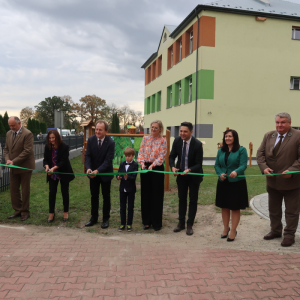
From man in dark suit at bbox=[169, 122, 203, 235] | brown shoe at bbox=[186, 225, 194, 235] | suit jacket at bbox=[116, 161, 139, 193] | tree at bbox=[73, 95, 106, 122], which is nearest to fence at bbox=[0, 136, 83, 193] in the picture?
suit jacket at bbox=[116, 161, 139, 193]

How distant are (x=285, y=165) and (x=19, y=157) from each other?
4.74m

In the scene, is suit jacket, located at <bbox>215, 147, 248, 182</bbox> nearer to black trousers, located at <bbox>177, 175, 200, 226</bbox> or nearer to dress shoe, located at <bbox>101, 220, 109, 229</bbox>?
black trousers, located at <bbox>177, 175, 200, 226</bbox>

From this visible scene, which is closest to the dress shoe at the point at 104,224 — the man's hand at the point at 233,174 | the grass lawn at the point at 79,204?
the grass lawn at the point at 79,204

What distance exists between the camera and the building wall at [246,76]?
1988 cm

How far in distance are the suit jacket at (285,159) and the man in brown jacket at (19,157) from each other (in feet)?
14.3

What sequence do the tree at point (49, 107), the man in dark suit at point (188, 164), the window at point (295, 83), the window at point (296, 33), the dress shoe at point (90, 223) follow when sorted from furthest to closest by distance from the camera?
the tree at point (49, 107) → the window at point (295, 83) → the window at point (296, 33) → the dress shoe at point (90, 223) → the man in dark suit at point (188, 164)

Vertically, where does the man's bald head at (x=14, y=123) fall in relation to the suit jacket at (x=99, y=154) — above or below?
above

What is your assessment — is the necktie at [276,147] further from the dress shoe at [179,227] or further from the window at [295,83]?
the window at [295,83]

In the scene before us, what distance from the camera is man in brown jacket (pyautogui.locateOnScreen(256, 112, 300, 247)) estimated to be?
4695 millimetres

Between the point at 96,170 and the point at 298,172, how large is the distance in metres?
3.27

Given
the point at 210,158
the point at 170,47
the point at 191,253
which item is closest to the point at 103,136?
the point at 191,253

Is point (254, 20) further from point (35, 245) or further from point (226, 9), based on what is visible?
point (35, 245)

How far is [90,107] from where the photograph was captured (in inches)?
2731

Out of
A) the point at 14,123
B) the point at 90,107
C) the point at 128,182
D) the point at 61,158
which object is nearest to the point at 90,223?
the point at 128,182
